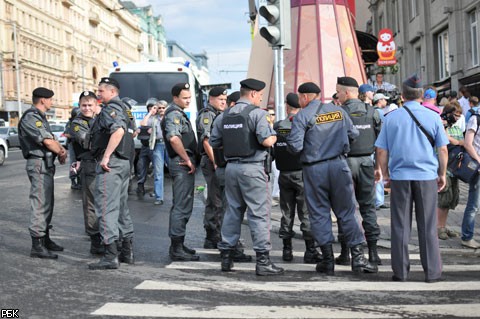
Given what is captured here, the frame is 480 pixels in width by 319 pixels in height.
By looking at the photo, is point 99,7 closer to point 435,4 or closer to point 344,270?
point 435,4

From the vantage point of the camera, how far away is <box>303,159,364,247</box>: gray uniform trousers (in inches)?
253

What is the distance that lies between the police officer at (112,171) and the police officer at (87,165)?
68cm

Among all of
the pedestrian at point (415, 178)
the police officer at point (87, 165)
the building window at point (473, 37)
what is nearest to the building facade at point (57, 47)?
the building window at point (473, 37)

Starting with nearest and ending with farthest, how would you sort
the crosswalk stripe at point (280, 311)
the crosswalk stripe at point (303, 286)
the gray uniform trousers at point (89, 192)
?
the crosswalk stripe at point (280, 311) → the crosswalk stripe at point (303, 286) → the gray uniform trousers at point (89, 192)

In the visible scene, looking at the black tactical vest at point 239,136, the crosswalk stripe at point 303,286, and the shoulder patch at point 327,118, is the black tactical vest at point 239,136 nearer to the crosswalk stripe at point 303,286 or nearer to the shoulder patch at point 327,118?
the shoulder patch at point 327,118

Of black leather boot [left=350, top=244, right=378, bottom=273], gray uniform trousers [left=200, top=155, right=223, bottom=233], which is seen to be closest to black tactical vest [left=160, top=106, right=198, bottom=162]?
gray uniform trousers [left=200, top=155, right=223, bottom=233]

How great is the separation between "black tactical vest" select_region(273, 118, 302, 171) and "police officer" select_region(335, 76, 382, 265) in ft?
1.96

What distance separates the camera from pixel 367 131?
280 inches

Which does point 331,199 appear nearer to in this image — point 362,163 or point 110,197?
point 362,163

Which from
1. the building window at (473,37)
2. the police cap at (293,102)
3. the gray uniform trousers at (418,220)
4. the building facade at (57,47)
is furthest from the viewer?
the building facade at (57,47)

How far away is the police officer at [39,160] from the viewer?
727 cm

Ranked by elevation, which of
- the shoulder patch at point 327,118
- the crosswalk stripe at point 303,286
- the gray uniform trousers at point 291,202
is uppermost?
the shoulder patch at point 327,118

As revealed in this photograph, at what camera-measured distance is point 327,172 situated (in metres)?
6.44

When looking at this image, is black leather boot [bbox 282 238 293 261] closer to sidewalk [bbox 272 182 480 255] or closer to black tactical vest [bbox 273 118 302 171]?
black tactical vest [bbox 273 118 302 171]
